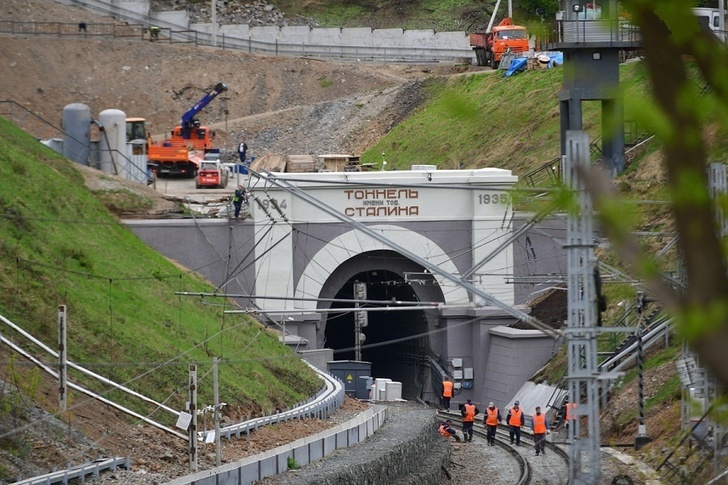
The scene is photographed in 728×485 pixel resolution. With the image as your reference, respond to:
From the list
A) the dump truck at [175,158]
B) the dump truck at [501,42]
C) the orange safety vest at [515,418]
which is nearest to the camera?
the orange safety vest at [515,418]

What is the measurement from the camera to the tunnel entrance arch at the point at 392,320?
47.4 meters

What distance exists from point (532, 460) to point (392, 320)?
2139 cm

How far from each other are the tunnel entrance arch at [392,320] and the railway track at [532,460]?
4.85 metres

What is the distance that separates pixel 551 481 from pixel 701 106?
86.9 feet

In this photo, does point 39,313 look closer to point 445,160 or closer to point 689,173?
point 689,173

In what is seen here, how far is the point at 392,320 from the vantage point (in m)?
54.6

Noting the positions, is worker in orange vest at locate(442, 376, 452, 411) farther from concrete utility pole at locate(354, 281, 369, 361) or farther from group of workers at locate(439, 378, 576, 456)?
group of workers at locate(439, 378, 576, 456)

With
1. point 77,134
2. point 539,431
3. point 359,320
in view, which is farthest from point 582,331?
point 77,134

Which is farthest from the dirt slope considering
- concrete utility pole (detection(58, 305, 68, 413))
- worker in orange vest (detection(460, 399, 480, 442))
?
concrete utility pole (detection(58, 305, 68, 413))

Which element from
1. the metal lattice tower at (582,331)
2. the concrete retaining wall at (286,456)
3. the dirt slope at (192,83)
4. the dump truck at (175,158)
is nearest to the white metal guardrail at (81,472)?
the concrete retaining wall at (286,456)

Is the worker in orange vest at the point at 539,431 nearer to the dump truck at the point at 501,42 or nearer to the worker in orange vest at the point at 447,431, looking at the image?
the worker in orange vest at the point at 447,431

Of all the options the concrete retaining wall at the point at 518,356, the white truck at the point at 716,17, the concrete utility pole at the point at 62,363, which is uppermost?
the white truck at the point at 716,17

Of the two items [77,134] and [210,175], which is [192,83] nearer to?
[210,175]

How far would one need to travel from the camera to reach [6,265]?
86.8 ft
